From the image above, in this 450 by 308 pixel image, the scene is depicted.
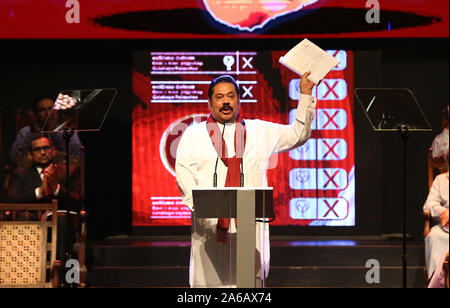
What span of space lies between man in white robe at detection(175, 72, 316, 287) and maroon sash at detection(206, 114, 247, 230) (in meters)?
0.01

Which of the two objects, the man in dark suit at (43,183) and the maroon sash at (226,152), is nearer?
the maroon sash at (226,152)

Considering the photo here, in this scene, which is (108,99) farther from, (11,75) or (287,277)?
(11,75)

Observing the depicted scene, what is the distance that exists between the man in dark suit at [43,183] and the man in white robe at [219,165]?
6.46 feet

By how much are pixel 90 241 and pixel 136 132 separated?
114 centimetres

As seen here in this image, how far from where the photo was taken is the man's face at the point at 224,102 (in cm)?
430

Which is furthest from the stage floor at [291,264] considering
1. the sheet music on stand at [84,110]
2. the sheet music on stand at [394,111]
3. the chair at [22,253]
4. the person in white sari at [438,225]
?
the sheet music on stand at [394,111]

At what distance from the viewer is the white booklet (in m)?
4.21

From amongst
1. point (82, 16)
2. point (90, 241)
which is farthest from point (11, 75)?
point (82, 16)

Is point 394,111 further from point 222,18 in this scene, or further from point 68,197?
point 68,197

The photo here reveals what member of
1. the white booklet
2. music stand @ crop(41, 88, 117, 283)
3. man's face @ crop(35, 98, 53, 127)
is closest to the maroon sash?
the white booklet

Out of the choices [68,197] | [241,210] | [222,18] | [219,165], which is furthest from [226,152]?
[222,18]

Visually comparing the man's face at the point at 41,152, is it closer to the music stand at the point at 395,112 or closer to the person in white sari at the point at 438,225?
the music stand at the point at 395,112

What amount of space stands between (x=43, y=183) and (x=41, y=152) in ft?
0.86

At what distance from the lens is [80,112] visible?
5.18 m
